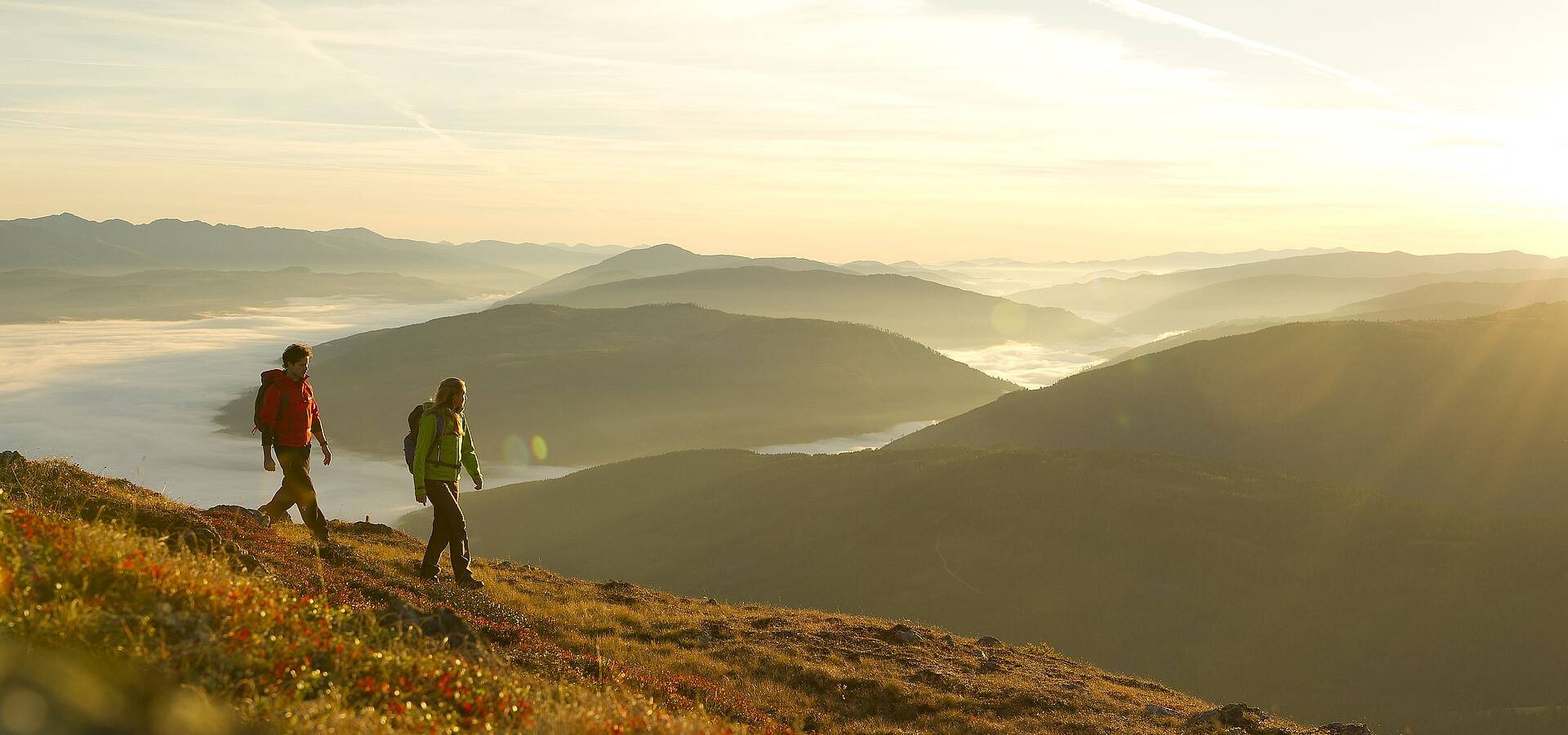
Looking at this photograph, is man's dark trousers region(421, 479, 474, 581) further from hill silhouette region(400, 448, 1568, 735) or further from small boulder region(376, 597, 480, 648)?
hill silhouette region(400, 448, 1568, 735)

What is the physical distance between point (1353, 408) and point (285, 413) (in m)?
88.6

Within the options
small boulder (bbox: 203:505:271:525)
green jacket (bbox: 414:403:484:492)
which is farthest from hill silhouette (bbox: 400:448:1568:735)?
small boulder (bbox: 203:505:271:525)

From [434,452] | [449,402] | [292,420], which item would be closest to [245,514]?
[292,420]

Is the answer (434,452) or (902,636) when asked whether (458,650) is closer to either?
(434,452)

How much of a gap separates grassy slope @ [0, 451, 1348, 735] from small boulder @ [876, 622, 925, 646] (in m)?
0.23

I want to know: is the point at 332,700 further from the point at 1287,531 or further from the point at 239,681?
the point at 1287,531

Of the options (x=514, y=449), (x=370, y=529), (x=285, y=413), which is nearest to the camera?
(x=285, y=413)

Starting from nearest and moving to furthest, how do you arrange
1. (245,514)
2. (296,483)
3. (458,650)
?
(458,650) → (296,483) → (245,514)

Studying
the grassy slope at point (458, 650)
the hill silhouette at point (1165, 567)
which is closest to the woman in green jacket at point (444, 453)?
the grassy slope at point (458, 650)

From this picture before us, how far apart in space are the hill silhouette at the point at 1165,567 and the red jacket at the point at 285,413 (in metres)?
33.3

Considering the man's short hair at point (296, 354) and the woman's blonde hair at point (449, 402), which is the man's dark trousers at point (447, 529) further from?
the man's short hair at point (296, 354)

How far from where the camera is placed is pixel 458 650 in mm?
8617

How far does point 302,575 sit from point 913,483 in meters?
52.0

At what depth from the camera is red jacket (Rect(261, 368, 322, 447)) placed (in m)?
13.2
